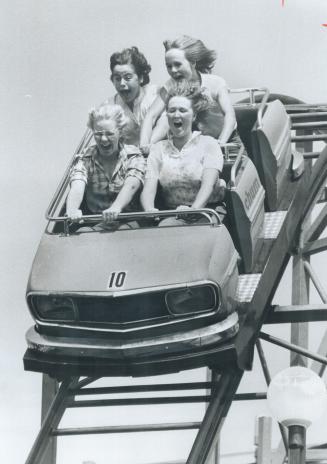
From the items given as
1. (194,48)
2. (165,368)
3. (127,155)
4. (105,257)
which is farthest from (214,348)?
(194,48)

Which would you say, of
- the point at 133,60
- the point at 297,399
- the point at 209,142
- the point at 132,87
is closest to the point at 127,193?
the point at 209,142

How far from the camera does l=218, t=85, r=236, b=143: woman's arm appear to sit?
9.54 meters

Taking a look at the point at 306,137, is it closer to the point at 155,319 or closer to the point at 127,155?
the point at 127,155

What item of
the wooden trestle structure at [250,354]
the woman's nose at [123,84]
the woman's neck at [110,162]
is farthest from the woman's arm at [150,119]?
the wooden trestle structure at [250,354]

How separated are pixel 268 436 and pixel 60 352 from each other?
1.86 m

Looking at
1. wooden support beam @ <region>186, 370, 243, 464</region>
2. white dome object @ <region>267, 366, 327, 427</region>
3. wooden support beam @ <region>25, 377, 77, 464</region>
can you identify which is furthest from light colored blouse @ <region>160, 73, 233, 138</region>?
white dome object @ <region>267, 366, 327, 427</region>

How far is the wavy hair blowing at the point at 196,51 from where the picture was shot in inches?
388

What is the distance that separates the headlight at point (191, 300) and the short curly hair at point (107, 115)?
1616 mm

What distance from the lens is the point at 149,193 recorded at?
9062 mm

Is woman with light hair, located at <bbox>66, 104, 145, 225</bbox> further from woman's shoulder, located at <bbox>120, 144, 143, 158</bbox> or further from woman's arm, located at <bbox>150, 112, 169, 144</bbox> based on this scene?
woman's arm, located at <bbox>150, 112, 169, 144</bbox>

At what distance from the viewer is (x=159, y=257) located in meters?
8.51

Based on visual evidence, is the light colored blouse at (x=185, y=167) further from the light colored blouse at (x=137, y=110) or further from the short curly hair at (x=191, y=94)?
the light colored blouse at (x=137, y=110)

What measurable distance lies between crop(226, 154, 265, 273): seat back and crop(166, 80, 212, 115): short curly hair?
1.97 feet

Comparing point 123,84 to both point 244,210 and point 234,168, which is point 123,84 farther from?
point 244,210
